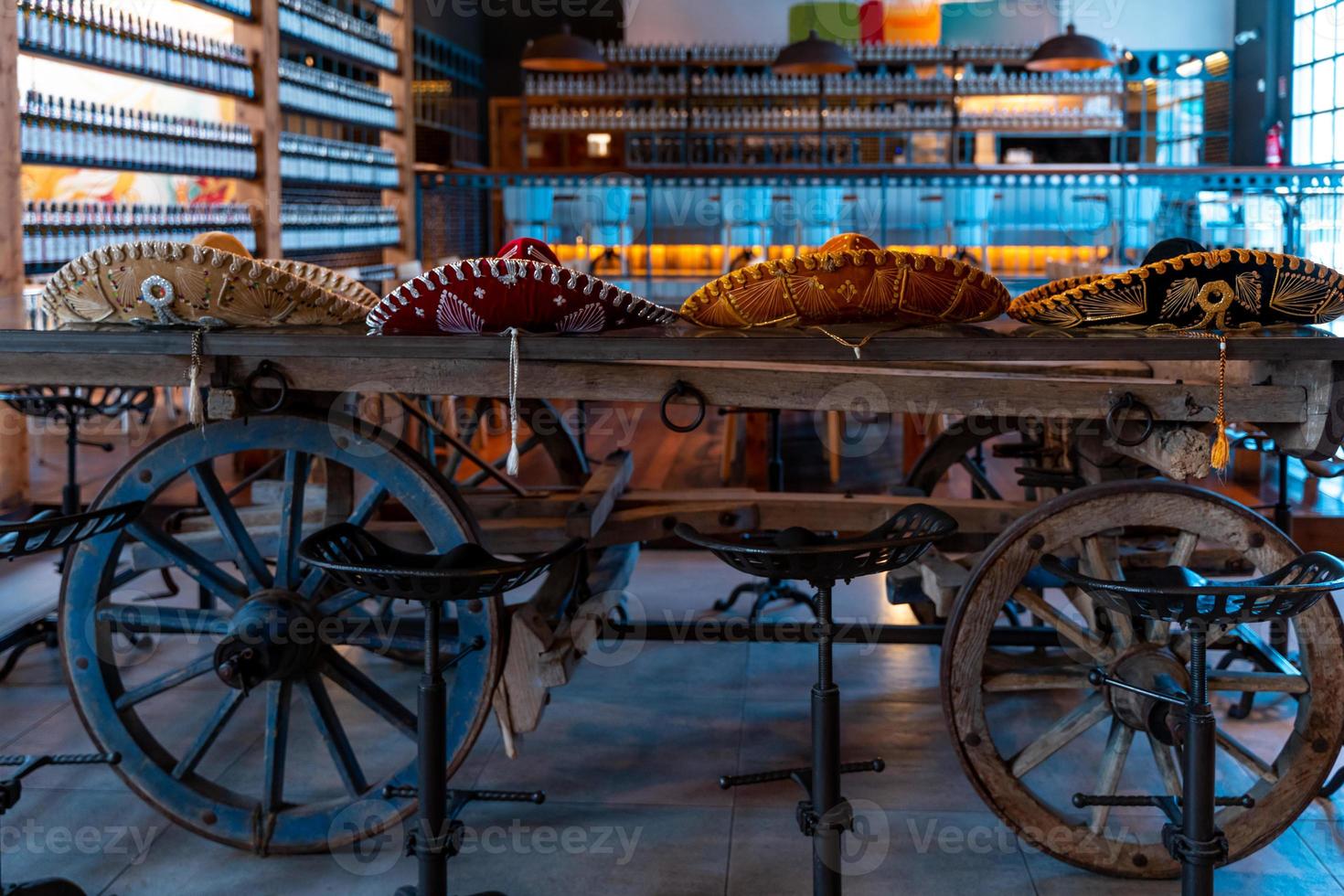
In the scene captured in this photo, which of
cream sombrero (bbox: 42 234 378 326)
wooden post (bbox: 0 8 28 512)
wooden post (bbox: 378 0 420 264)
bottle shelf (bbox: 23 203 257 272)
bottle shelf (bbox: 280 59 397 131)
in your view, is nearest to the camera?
cream sombrero (bbox: 42 234 378 326)

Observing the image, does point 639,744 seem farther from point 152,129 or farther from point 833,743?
point 152,129

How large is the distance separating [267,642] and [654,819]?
80cm

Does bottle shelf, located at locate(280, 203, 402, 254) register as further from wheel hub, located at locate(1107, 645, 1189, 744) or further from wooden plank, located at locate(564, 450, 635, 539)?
wheel hub, located at locate(1107, 645, 1189, 744)

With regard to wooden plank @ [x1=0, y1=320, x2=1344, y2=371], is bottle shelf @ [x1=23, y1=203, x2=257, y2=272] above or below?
above

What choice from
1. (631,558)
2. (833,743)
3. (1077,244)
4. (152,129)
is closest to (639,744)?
(631,558)

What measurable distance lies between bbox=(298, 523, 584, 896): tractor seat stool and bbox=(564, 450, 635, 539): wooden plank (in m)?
0.47

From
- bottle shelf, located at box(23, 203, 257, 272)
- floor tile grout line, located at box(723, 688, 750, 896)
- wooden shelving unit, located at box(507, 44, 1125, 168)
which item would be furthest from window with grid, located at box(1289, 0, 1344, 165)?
floor tile grout line, located at box(723, 688, 750, 896)

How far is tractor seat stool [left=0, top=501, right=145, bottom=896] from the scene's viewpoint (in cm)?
201

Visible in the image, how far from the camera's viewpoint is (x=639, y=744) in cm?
287

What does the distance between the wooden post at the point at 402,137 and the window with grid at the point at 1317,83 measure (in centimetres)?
749

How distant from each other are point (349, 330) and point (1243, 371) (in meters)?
1.61

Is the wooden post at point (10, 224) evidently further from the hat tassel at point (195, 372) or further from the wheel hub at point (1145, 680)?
the wheel hub at point (1145, 680)

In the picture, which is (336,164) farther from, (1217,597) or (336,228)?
(1217,597)

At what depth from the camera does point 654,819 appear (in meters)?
2.49
